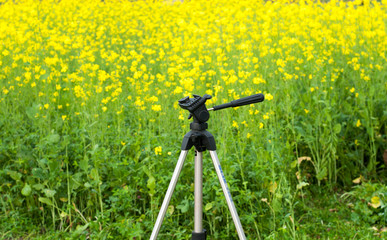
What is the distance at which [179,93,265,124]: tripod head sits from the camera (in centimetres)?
220

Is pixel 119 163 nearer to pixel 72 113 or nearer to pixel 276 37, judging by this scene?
pixel 72 113

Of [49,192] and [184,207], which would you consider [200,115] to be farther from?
[49,192]

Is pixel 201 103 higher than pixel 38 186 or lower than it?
higher

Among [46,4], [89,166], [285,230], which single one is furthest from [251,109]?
[46,4]

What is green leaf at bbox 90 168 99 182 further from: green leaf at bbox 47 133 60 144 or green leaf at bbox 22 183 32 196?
green leaf at bbox 22 183 32 196

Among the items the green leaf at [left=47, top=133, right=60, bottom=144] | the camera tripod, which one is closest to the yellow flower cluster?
the green leaf at [left=47, top=133, right=60, bottom=144]

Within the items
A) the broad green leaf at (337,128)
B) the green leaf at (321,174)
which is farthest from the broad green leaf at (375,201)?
the broad green leaf at (337,128)

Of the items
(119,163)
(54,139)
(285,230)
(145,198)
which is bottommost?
(285,230)

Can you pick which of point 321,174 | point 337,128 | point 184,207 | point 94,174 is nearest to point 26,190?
point 94,174

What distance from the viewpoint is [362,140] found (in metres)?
4.23

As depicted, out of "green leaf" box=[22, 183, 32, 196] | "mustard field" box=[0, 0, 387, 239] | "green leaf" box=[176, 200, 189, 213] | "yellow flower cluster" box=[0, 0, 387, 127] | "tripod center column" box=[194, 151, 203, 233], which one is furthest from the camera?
"yellow flower cluster" box=[0, 0, 387, 127]

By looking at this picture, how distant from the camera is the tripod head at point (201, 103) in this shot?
7.23 feet

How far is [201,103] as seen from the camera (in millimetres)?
2252

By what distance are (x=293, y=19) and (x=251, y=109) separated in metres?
2.29
